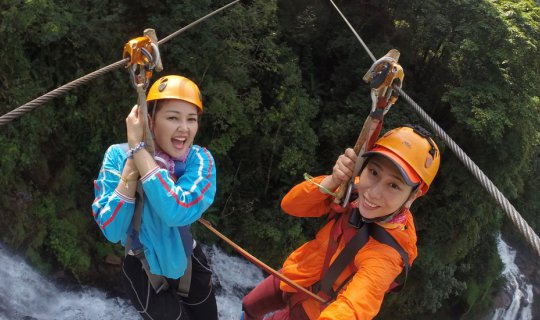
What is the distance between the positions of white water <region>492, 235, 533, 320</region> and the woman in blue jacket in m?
13.8

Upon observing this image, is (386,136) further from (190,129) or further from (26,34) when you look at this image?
(26,34)

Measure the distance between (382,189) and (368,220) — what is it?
0.18m

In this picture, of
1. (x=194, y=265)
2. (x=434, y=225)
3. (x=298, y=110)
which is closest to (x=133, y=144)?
(x=194, y=265)

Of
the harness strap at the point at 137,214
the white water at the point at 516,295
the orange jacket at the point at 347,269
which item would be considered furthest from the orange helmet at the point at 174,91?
the white water at the point at 516,295

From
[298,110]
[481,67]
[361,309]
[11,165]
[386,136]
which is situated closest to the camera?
[361,309]

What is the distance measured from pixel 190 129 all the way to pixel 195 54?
18.3ft

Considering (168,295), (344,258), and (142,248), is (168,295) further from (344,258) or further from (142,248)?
(344,258)

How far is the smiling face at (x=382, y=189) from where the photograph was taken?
1.92 meters

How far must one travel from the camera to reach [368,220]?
2.02 m

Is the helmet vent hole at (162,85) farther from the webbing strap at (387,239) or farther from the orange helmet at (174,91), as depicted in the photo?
the webbing strap at (387,239)

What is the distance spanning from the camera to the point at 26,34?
242 inches

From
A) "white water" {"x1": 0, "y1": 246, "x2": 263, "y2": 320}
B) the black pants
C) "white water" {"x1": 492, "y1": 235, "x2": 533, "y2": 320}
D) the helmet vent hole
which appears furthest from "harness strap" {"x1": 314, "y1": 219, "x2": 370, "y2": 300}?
"white water" {"x1": 492, "y1": 235, "x2": 533, "y2": 320}

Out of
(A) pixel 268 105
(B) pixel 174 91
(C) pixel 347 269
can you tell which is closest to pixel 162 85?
(B) pixel 174 91

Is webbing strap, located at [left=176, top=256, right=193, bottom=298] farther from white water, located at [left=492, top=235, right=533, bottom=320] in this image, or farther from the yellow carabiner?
white water, located at [left=492, top=235, right=533, bottom=320]
